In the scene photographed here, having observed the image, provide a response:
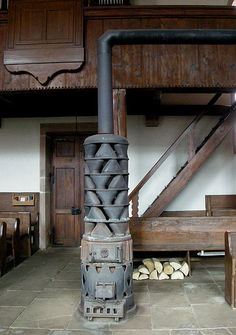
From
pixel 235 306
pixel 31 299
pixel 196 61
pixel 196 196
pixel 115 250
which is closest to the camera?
pixel 115 250

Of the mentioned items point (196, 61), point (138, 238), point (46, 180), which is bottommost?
point (138, 238)

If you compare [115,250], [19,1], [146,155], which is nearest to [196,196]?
[146,155]

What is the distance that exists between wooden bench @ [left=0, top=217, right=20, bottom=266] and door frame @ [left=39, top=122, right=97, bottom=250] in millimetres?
871

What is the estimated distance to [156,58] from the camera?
3654 millimetres

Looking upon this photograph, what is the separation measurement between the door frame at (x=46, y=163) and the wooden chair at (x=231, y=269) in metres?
3.38

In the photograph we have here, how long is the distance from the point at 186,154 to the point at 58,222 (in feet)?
9.04

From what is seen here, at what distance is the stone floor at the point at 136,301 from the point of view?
Answer: 2.45 meters

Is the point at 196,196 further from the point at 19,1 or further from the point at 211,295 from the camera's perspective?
the point at 19,1

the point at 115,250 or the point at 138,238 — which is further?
the point at 138,238

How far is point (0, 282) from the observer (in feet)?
12.2

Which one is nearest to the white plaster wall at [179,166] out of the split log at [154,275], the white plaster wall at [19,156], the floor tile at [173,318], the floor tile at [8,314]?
the split log at [154,275]

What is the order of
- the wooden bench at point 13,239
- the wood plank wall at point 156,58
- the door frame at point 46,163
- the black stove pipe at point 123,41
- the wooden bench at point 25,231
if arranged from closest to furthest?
the black stove pipe at point 123,41 < the wood plank wall at point 156,58 < the wooden bench at point 13,239 < the wooden bench at point 25,231 < the door frame at point 46,163

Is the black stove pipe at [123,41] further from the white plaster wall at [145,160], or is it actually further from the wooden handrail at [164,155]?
the white plaster wall at [145,160]

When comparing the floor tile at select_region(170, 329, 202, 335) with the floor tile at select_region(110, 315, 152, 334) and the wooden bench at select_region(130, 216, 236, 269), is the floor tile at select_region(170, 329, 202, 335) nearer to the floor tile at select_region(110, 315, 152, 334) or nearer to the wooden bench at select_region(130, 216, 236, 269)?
the floor tile at select_region(110, 315, 152, 334)
